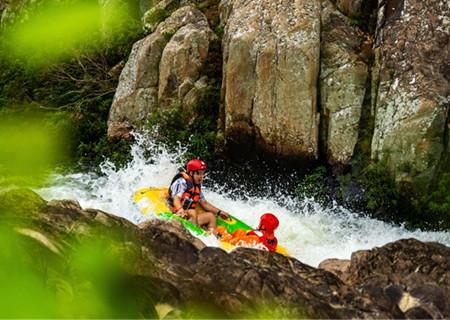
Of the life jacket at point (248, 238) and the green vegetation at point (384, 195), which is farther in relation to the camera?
the green vegetation at point (384, 195)

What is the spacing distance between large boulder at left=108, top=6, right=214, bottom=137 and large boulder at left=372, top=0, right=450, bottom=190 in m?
3.64

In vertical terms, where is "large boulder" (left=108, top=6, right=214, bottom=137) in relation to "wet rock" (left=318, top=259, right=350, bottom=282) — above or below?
above

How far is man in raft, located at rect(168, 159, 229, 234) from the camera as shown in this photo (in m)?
9.28

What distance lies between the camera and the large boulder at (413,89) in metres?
9.52

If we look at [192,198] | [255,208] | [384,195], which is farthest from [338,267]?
[255,208]

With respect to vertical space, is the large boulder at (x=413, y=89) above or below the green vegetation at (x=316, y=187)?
above

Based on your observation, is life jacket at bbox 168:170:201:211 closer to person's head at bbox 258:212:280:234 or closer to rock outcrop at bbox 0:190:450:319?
person's head at bbox 258:212:280:234

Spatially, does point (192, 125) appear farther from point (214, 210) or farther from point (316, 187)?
point (316, 187)

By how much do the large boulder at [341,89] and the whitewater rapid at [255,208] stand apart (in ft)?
3.61

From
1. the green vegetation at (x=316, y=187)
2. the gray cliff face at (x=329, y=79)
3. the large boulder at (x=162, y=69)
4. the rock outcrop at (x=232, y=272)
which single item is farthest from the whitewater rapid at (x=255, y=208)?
the rock outcrop at (x=232, y=272)

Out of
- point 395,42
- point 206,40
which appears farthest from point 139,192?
point 395,42

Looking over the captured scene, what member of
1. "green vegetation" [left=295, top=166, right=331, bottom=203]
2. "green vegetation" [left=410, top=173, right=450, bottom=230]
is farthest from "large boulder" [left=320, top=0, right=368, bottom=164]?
"green vegetation" [left=410, top=173, right=450, bottom=230]

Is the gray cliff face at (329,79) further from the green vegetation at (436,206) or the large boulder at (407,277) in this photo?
the large boulder at (407,277)

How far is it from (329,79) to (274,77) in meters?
0.98
